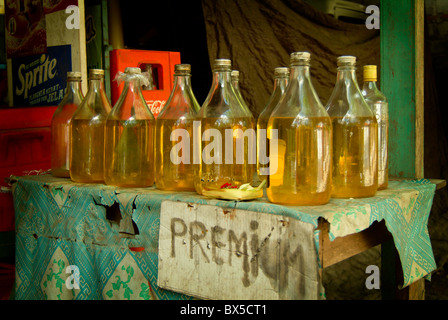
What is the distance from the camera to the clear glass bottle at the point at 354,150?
1303 mm

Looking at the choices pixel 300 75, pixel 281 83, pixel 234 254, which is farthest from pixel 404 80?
pixel 234 254

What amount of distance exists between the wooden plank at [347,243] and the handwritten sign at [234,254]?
0.07 m

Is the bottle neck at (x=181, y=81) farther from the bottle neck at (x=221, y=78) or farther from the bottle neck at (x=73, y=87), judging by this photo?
the bottle neck at (x=73, y=87)

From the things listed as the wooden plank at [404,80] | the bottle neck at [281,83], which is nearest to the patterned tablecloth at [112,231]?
the wooden plank at [404,80]

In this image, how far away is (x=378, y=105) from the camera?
1.49 metres

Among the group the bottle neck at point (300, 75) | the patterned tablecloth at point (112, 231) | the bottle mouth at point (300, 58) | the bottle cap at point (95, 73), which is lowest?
the patterned tablecloth at point (112, 231)

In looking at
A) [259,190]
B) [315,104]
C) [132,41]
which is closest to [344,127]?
[315,104]

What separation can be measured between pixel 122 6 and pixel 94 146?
2.63 metres

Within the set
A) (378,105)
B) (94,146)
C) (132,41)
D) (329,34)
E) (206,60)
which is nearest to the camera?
(378,105)

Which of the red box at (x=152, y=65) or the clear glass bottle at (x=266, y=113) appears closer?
the clear glass bottle at (x=266, y=113)

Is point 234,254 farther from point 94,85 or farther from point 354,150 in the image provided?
point 94,85

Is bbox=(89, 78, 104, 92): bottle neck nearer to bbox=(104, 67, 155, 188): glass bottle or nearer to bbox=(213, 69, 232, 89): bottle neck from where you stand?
bbox=(104, 67, 155, 188): glass bottle
